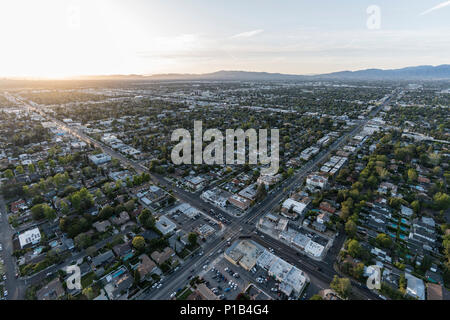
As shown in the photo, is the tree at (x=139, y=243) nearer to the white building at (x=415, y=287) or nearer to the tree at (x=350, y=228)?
the tree at (x=350, y=228)

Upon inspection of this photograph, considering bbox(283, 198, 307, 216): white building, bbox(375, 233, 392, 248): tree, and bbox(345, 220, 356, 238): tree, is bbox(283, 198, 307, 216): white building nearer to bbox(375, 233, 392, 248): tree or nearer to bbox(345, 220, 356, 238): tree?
bbox(345, 220, 356, 238): tree

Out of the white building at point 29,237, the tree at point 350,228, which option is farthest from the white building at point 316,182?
the white building at point 29,237

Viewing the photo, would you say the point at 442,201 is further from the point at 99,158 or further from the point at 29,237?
the point at 99,158

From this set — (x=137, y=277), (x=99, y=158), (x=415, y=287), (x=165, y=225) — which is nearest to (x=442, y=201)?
(x=415, y=287)

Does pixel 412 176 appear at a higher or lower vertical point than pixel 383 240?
higher

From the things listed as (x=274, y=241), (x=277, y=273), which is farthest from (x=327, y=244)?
(x=277, y=273)

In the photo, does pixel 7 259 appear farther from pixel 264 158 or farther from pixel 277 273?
pixel 264 158
